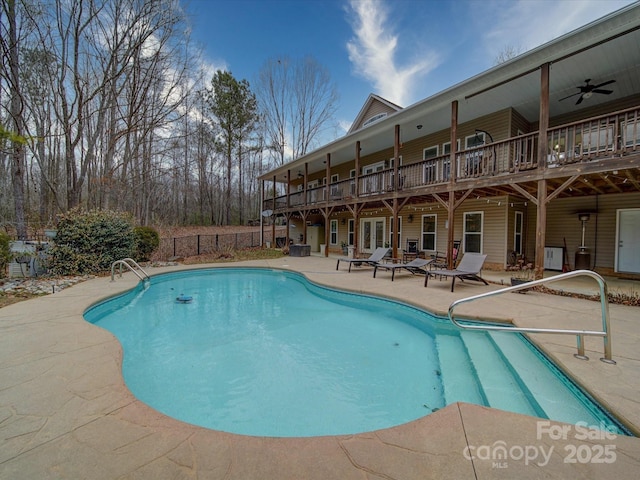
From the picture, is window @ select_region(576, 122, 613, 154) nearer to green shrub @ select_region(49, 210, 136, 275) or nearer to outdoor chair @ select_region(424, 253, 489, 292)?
outdoor chair @ select_region(424, 253, 489, 292)

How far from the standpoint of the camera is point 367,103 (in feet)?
52.2

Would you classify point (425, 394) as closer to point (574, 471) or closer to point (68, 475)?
point (574, 471)

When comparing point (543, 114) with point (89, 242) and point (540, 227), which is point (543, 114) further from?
point (89, 242)

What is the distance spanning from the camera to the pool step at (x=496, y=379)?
276cm

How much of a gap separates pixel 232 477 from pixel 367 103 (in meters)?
17.4

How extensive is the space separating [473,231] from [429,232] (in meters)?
1.86

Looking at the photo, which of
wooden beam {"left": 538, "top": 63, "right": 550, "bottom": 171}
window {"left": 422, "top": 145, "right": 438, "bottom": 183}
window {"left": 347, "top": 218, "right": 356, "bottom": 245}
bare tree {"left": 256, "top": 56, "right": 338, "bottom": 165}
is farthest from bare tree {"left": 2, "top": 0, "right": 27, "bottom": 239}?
bare tree {"left": 256, "top": 56, "right": 338, "bottom": 165}

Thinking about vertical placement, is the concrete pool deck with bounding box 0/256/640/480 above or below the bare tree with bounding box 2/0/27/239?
below

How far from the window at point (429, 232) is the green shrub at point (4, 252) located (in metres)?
14.2

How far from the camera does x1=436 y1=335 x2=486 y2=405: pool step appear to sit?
121 inches

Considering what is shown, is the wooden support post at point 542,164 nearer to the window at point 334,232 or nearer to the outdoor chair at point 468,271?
the outdoor chair at point 468,271

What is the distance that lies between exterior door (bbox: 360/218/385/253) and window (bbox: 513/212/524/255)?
5.67m

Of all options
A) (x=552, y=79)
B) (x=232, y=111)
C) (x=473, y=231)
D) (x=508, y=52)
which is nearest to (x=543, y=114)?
(x=552, y=79)

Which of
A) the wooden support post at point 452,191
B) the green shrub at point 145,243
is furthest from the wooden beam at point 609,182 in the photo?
the green shrub at point 145,243
